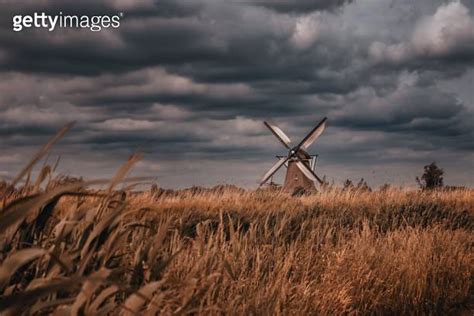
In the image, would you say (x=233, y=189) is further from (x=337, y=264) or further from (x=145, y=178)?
(x=145, y=178)

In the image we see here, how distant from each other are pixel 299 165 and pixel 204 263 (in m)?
35.3

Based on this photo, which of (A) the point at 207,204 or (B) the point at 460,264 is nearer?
(B) the point at 460,264

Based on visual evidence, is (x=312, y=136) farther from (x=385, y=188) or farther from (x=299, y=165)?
(x=385, y=188)

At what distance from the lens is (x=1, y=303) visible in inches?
86.2

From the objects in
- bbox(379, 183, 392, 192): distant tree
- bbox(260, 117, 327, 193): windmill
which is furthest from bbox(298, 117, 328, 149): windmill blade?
bbox(379, 183, 392, 192): distant tree

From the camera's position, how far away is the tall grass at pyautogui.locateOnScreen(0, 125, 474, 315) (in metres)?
2.74

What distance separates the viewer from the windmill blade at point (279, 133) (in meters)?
44.0

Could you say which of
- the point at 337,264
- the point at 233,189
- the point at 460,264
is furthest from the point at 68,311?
the point at 233,189

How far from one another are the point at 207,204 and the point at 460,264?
290 inches

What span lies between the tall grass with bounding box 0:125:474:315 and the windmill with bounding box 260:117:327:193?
22.1 meters

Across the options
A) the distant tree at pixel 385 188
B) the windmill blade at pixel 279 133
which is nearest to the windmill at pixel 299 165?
the windmill blade at pixel 279 133

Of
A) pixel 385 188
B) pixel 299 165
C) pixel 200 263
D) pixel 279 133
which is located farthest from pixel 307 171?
pixel 200 263

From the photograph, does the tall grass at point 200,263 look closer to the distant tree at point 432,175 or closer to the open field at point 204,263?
the open field at point 204,263

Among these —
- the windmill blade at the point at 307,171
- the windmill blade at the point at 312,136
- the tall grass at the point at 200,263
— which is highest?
the windmill blade at the point at 312,136
